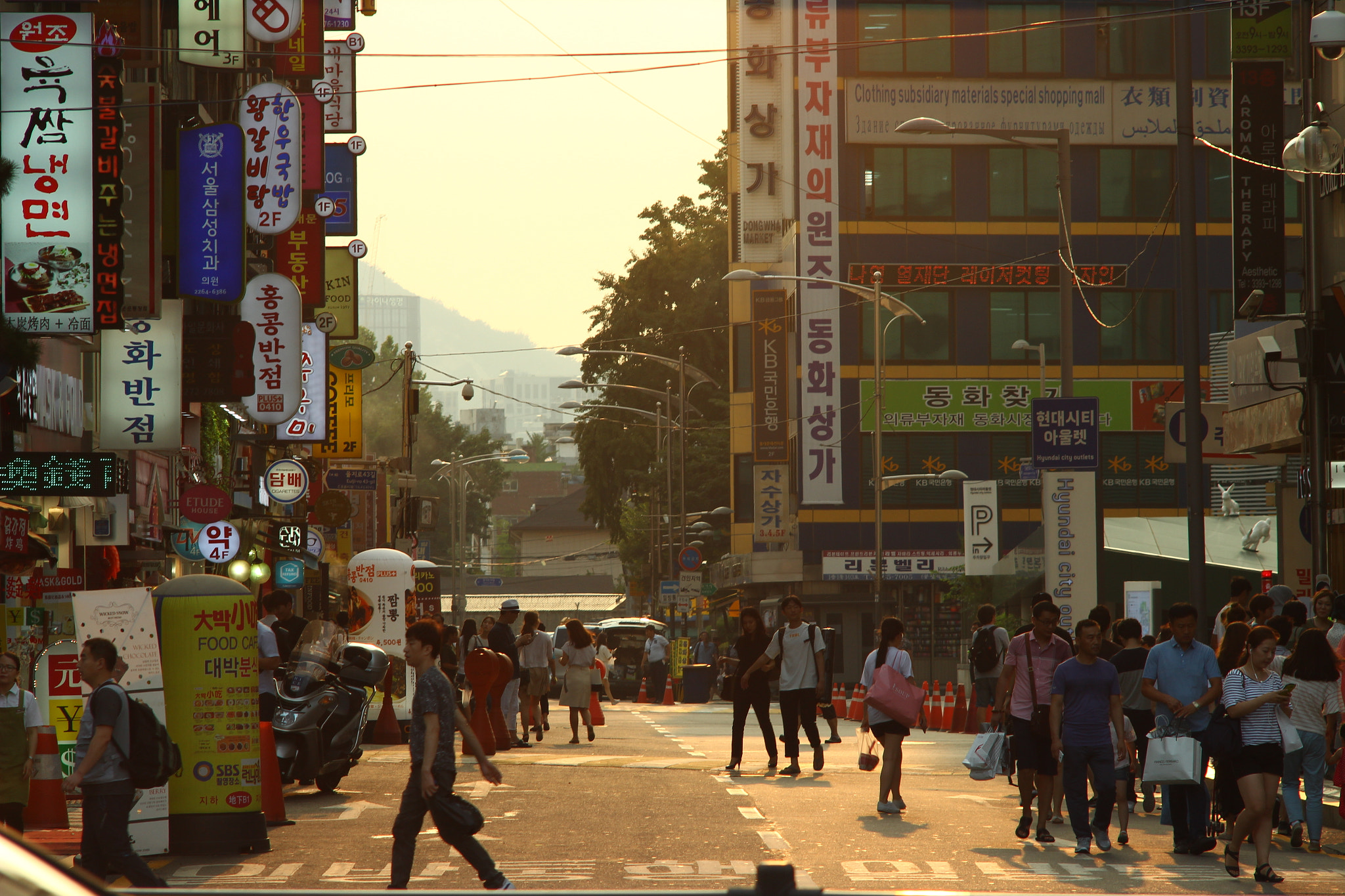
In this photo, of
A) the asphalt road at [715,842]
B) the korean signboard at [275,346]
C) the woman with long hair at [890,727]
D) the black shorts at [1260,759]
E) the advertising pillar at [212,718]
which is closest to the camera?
the asphalt road at [715,842]

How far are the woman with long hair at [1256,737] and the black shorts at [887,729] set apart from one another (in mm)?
3565

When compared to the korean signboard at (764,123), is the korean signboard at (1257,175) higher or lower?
lower

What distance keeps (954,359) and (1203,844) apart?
129ft

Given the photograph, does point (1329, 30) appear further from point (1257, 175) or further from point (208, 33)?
point (208, 33)

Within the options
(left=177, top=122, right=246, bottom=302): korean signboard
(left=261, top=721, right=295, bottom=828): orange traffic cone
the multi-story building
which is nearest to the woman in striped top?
(left=261, top=721, right=295, bottom=828): orange traffic cone

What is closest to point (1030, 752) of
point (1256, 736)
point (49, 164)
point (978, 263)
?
point (1256, 736)

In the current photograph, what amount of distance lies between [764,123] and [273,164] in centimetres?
2454

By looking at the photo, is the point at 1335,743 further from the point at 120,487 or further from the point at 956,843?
the point at 120,487

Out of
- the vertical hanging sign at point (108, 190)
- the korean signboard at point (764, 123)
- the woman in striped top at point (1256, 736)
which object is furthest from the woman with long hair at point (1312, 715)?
the korean signboard at point (764, 123)

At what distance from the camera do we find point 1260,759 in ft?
37.9

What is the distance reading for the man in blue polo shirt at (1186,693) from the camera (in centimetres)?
1248

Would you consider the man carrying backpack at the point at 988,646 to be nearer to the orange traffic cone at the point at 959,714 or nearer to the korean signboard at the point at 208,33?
the orange traffic cone at the point at 959,714

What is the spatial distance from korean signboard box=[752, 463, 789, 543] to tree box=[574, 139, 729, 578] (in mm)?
13557

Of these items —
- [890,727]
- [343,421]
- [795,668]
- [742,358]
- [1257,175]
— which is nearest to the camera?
[890,727]
